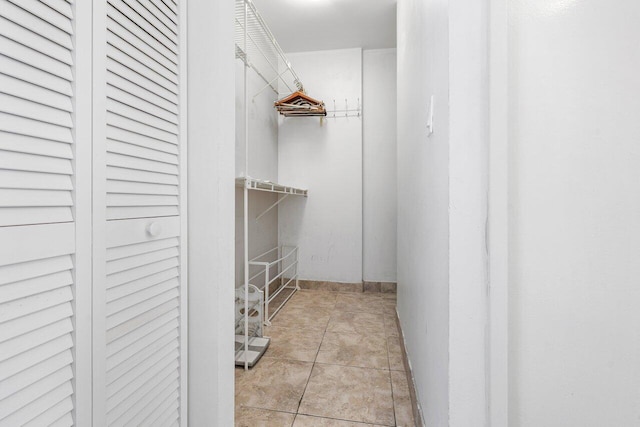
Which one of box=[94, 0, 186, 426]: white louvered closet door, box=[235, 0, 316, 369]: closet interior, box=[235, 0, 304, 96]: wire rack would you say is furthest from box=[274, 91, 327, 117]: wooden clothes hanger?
box=[94, 0, 186, 426]: white louvered closet door

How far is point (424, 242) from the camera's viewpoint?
47.4 inches

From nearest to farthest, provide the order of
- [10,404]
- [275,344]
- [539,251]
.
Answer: [10,404], [539,251], [275,344]

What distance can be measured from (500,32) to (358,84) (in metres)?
2.61

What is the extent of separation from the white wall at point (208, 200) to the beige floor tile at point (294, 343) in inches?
37.4

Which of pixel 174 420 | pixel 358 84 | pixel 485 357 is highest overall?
pixel 358 84

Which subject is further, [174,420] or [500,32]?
[174,420]

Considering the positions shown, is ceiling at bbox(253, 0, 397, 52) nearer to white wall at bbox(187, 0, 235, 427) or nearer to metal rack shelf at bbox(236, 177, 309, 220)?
metal rack shelf at bbox(236, 177, 309, 220)

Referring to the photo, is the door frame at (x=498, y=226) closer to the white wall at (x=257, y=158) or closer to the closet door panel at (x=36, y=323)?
the closet door panel at (x=36, y=323)

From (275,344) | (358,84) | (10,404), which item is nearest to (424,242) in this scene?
(10,404)

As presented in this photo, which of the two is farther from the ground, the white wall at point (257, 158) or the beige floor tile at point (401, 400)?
the white wall at point (257, 158)

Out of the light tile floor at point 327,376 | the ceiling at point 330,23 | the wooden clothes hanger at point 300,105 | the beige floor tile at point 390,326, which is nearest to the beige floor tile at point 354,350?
the light tile floor at point 327,376

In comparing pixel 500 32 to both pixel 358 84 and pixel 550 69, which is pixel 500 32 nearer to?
pixel 550 69

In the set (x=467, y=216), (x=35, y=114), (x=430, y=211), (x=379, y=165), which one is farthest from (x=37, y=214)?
(x=379, y=165)

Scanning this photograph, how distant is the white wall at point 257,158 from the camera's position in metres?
2.40
